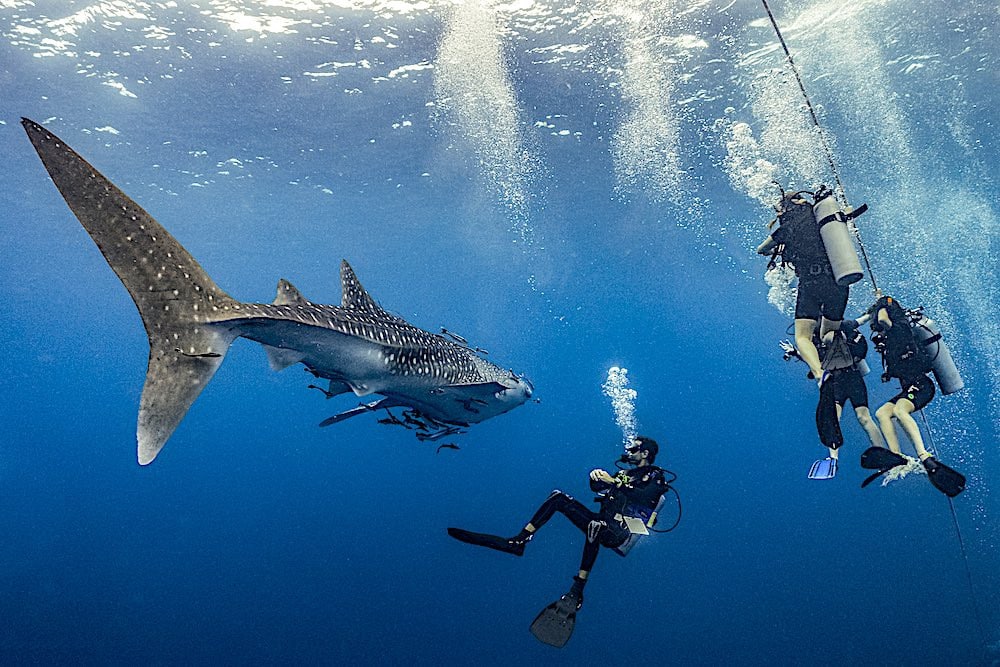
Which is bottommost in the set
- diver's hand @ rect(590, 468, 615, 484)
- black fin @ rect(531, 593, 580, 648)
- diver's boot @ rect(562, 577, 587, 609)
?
black fin @ rect(531, 593, 580, 648)

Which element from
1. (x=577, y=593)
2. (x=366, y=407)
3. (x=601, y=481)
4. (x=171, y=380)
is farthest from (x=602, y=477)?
(x=171, y=380)

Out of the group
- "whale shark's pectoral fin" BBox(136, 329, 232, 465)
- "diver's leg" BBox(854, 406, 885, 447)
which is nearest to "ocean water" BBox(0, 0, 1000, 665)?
A: "diver's leg" BBox(854, 406, 885, 447)

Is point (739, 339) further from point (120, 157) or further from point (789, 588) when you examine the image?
point (120, 157)

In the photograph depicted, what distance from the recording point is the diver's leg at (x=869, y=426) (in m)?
7.31

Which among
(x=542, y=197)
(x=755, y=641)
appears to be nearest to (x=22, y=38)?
(x=542, y=197)

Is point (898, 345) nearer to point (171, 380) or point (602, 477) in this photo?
point (602, 477)

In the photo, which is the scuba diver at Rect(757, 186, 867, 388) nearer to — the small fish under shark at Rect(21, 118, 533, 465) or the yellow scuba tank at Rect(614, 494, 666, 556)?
the yellow scuba tank at Rect(614, 494, 666, 556)

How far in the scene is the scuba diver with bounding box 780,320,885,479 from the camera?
23.0ft

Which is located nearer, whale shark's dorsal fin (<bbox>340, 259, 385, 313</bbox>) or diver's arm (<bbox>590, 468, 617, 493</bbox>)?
whale shark's dorsal fin (<bbox>340, 259, 385, 313</bbox>)

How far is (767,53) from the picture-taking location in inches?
711

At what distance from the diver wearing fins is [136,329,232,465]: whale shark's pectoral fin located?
6599 mm

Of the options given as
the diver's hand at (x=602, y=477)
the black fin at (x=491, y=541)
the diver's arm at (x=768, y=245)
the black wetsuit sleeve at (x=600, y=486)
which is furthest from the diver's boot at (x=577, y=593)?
the diver's arm at (x=768, y=245)

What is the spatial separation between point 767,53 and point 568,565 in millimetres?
22799

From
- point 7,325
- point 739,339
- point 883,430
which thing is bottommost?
point 883,430
